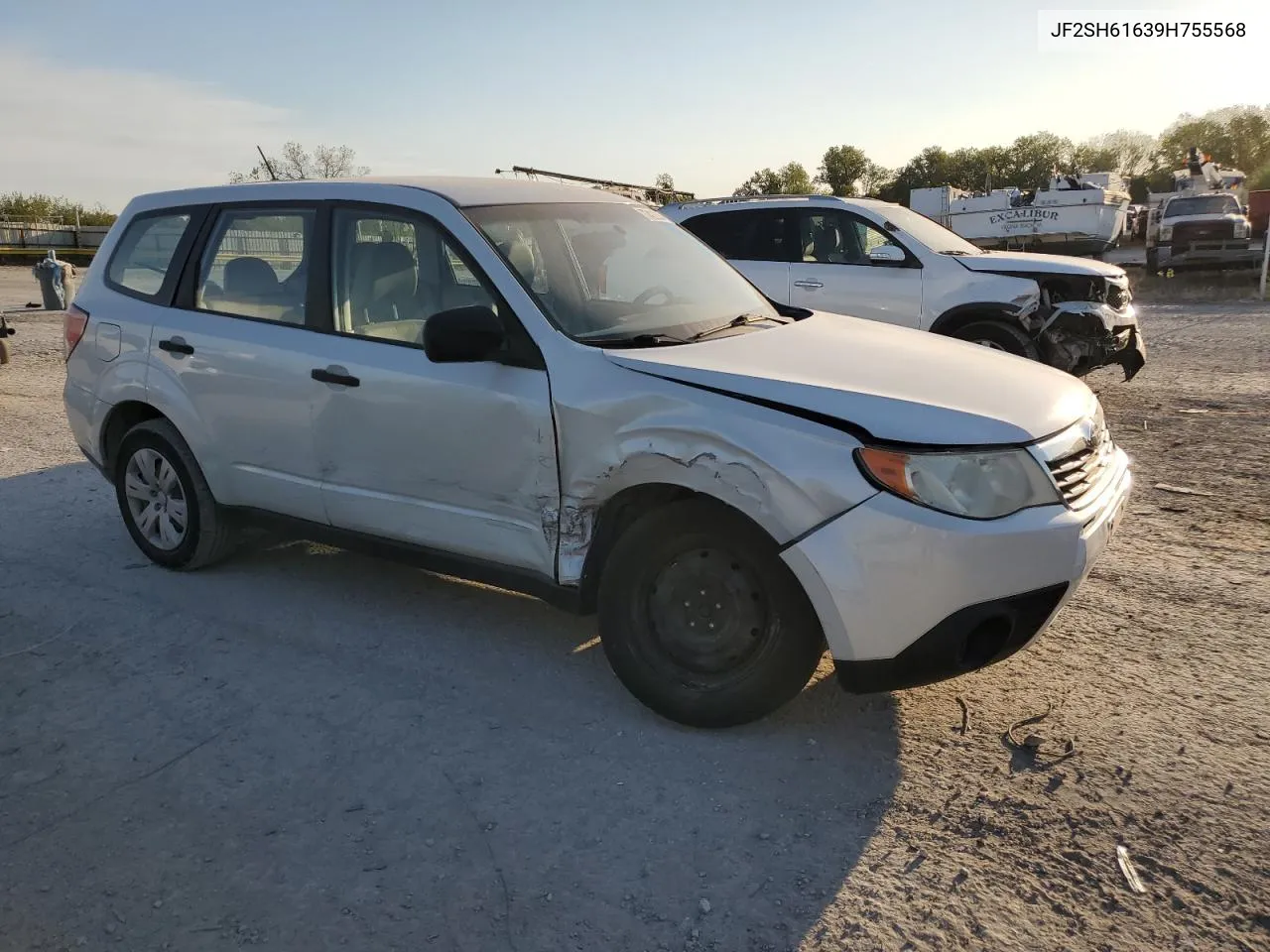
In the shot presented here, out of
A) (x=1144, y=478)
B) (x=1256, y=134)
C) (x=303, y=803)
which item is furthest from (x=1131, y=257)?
(x=1256, y=134)

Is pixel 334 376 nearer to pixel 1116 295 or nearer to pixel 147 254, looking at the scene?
pixel 147 254

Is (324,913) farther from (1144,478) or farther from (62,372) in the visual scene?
(62,372)

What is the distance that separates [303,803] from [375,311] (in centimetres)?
204

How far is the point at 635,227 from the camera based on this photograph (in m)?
4.62

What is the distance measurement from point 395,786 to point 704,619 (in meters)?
1.14

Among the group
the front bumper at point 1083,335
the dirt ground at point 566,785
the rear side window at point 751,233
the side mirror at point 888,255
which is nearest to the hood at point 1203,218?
the front bumper at point 1083,335

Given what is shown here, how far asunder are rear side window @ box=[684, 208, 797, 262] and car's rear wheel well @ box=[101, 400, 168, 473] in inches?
228

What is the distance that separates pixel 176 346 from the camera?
4.87m

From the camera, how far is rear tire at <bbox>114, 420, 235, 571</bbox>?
4969mm

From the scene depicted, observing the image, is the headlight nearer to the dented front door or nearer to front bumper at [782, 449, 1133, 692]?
front bumper at [782, 449, 1133, 692]

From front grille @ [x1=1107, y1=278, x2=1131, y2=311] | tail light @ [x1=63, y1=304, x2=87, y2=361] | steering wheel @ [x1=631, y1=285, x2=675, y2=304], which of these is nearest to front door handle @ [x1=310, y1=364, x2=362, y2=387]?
steering wheel @ [x1=631, y1=285, x2=675, y2=304]

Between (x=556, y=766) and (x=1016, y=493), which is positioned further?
(x=556, y=766)

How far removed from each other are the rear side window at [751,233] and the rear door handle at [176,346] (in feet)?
18.9

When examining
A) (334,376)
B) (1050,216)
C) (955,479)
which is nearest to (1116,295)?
(955,479)
